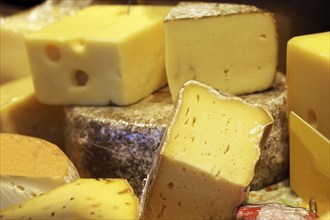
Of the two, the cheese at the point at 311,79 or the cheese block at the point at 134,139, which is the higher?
the cheese at the point at 311,79

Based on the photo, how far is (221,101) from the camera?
121 centimetres

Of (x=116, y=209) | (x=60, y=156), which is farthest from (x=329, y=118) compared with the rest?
(x=60, y=156)

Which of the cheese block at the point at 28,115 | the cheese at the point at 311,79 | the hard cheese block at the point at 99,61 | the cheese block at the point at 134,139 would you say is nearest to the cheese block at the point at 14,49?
the cheese block at the point at 28,115

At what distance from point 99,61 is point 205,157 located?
644mm

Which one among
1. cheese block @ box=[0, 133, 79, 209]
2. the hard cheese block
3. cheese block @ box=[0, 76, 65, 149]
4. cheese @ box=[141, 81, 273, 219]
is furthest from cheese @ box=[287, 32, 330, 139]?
cheese block @ box=[0, 76, 65, 149]

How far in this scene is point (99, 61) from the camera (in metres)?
1.70

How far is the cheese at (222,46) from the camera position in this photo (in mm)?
1612

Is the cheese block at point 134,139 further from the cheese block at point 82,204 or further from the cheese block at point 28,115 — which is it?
the cheese block at point 82,204

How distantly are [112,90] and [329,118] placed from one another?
0.63m

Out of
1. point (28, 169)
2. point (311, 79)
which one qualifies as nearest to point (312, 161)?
point (311, 79)

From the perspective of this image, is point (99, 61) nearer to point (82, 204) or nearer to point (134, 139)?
point (134, 139)

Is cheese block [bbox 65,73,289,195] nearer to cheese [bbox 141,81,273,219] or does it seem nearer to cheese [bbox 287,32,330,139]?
cheese [bbox 287,32,330,139]

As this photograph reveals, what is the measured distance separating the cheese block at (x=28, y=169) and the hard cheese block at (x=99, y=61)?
24 cm

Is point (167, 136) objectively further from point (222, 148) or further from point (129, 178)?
point (129, 178)
